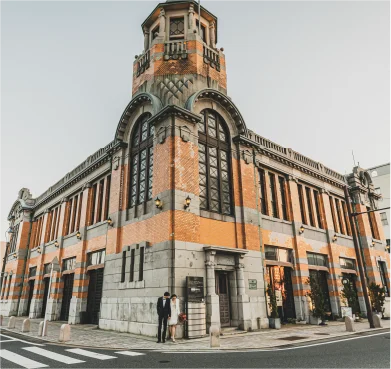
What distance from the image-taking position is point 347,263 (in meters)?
23.7

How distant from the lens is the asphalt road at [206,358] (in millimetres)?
6789

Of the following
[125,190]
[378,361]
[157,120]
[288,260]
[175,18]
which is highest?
[175,18]

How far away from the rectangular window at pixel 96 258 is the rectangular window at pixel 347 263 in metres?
17.5

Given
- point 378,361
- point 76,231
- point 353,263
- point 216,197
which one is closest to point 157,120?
point 216,197

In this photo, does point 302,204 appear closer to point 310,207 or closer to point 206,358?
point 310,207

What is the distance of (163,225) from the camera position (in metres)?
13.7

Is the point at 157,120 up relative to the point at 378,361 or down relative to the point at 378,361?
up

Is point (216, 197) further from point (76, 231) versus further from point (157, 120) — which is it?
point (76, 231)

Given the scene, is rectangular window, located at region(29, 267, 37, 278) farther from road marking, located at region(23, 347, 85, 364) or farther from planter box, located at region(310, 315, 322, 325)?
planter box, located at region(310, 315, 322, 325)

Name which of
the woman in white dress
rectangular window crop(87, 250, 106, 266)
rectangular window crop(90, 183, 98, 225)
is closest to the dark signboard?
the woman in white dress

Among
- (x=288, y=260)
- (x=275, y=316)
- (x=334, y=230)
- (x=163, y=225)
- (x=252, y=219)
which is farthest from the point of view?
(x=334, y=230)

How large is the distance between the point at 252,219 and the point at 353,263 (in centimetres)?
1287

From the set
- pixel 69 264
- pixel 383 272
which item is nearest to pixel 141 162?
pixel 69 264

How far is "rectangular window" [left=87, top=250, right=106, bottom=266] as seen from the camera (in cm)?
1906
